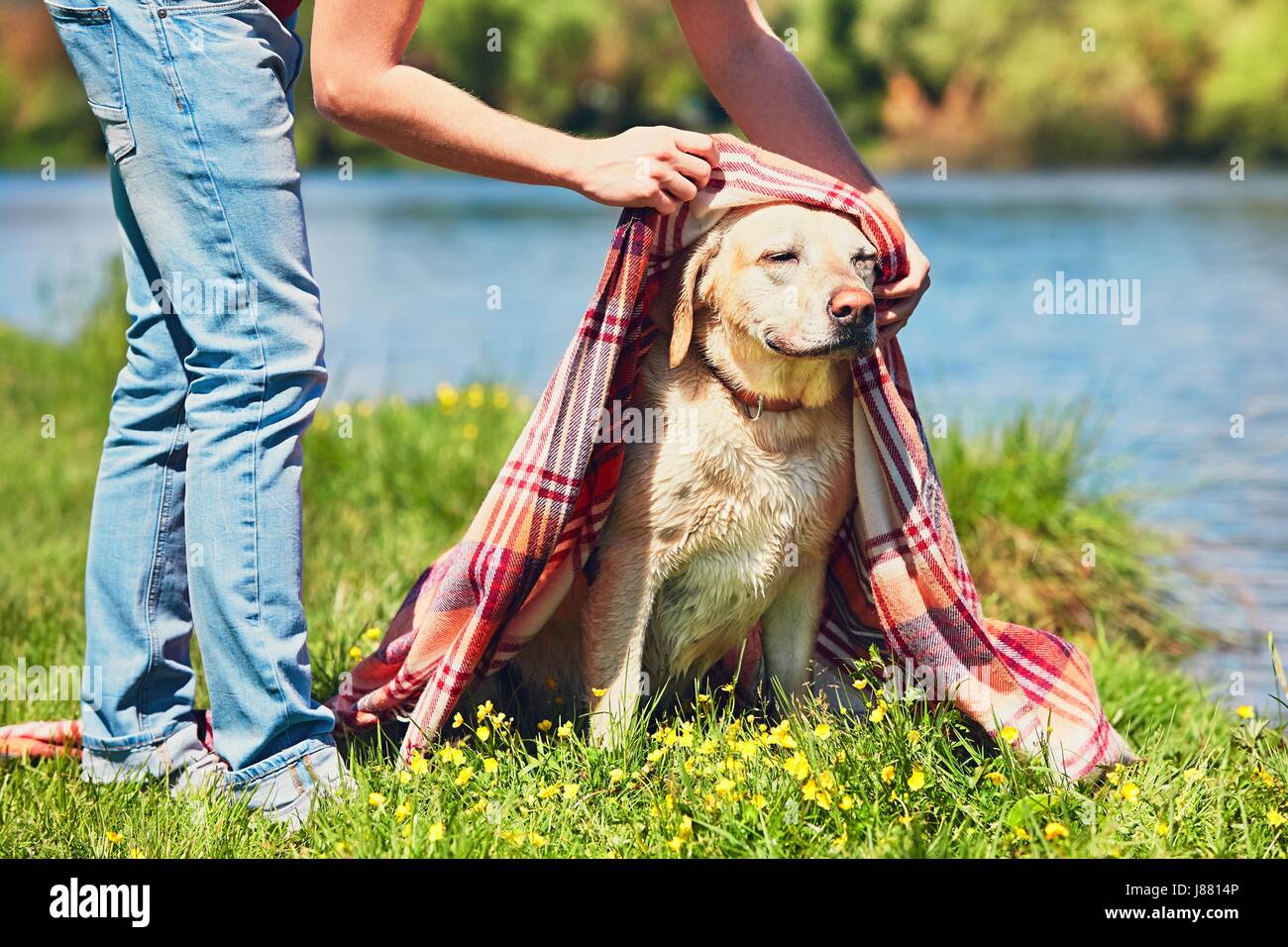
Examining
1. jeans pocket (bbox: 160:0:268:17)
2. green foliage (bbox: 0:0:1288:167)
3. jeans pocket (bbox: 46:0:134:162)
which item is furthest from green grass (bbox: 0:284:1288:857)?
green foliage (bbox: 0:0:1288:167)

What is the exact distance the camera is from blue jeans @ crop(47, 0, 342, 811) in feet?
7.80

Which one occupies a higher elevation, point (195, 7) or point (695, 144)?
point (195, 7)

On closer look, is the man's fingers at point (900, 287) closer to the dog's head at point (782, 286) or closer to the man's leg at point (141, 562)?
the dog's head at point (782, 286)

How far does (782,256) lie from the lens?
2574 millimetres

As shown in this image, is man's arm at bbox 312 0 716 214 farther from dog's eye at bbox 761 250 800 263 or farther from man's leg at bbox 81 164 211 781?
man's leg at bbox 81 164 211 781

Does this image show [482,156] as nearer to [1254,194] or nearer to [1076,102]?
[1254,194]

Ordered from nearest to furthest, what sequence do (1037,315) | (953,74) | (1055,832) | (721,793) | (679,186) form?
(1055,832) < (721,793) < (679,186) < (1037,315) < (953,74)

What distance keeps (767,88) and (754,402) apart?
678mm

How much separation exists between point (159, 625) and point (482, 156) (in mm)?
1185

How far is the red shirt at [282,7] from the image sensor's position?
8.14 ft

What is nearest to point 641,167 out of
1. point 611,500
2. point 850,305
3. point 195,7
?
point 850,305

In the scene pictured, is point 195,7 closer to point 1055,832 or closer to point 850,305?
point 850,305

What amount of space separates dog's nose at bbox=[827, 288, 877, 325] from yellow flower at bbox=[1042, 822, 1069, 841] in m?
0.95
